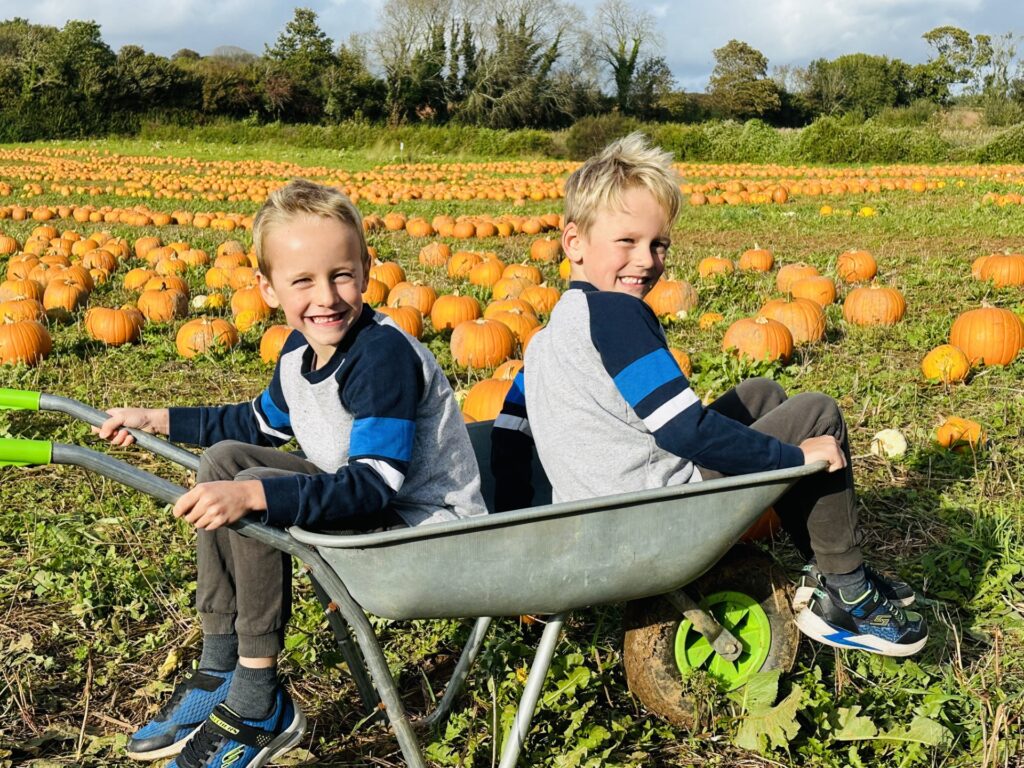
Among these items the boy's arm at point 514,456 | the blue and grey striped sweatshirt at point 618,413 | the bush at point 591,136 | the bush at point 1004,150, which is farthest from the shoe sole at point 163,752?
the bush at point 1004,150

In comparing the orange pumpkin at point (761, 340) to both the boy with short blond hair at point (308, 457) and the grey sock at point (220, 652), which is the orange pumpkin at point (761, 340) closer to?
the boy with short blond hair at point (308, 457)

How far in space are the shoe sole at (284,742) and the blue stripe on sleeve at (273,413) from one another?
82 centimetres

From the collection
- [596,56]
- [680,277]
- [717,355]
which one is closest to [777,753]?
[717,355]

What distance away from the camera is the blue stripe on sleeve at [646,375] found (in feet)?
7.74

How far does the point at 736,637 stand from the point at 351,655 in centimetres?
114

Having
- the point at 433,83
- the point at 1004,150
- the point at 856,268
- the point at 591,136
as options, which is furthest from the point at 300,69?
the point at 856,268

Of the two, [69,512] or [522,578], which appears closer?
[522,578]

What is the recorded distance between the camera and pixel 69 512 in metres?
3.92

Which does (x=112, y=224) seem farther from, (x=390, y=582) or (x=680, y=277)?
(x=390, y=582)

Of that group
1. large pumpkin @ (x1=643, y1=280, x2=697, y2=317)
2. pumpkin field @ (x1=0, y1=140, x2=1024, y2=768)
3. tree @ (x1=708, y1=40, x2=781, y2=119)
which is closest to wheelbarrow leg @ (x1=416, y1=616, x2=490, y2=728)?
pumpkin field @ (x1=0, y1=140, x2=1024, y2=768)

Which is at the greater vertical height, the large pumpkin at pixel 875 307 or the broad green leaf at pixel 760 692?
the large pumpkin at pixel 875 307

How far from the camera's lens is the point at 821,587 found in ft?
8.86

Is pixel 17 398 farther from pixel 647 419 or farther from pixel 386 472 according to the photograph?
pixel 647 419

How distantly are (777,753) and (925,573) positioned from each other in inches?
47.4
